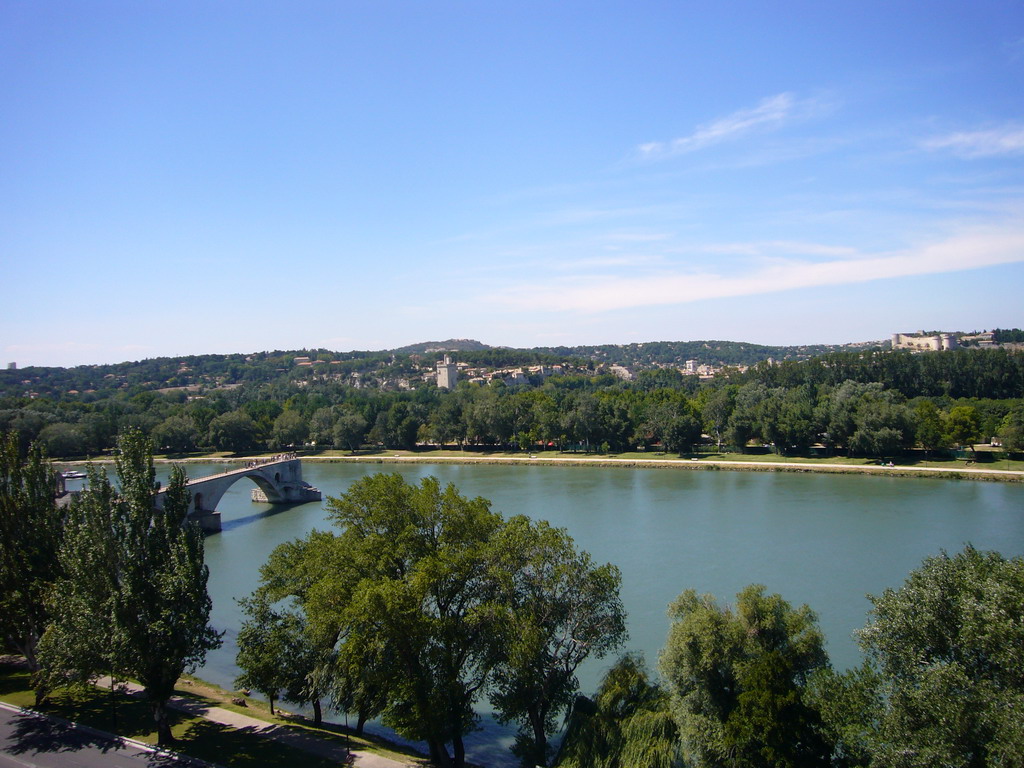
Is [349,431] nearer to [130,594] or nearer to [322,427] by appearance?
[322,427]

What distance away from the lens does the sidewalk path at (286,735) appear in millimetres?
11289

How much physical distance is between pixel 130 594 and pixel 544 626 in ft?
21.8

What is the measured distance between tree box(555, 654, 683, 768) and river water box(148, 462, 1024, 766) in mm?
2392

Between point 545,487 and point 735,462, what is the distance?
13.6 metres

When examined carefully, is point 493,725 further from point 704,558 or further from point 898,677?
point 704,558

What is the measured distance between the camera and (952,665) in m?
8.88

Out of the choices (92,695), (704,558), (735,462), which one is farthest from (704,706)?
(735,462)

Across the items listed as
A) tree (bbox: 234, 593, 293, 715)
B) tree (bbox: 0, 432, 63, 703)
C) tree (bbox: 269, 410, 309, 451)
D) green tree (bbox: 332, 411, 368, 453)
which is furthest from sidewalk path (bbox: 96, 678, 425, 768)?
tree (bbox: 269, 410, 309, 451)

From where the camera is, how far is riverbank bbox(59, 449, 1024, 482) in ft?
131

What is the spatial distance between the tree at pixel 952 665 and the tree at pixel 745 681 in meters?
1.04

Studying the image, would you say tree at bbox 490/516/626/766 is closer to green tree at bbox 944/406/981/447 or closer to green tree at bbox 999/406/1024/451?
green tree at bbox 999/406/1024/451

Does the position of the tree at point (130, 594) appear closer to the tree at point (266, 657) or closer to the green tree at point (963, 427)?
the tree at point (266, 657)

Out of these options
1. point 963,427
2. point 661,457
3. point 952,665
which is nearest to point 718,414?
point 661,457

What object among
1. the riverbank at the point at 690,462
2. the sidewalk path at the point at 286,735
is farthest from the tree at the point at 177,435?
the sidewalk path at the point at 286,735
